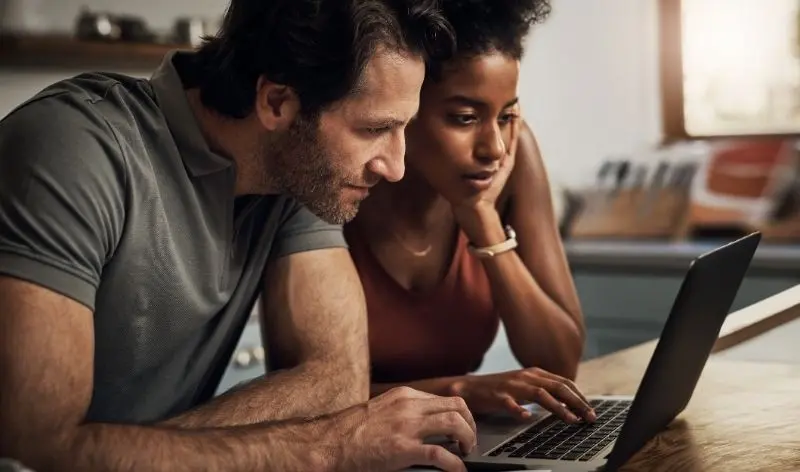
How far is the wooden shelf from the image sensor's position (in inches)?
96.3

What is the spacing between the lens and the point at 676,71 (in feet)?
12.3

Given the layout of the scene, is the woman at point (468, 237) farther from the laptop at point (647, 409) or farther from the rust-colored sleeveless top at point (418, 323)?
the laptop at point (647, 409)

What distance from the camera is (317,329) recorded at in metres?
1.45

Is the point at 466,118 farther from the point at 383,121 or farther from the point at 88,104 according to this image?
the point at 88,104

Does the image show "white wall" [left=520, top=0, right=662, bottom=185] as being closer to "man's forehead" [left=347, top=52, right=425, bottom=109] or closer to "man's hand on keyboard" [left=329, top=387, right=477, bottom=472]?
"man's forehead" [left=347, top=52, right=425, bottom=109]

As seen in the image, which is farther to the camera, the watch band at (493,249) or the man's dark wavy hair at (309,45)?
the watch band at (493,249)

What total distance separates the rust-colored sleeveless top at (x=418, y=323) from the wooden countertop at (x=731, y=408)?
20cm

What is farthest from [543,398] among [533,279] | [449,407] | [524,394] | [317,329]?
[533,279]

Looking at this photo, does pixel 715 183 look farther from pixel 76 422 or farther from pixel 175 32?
pixel 76 422

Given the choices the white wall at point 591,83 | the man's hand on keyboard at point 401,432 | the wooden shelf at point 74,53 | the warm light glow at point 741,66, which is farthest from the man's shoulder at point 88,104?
the warm light glow at point 741,66

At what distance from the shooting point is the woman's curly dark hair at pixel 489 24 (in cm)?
152

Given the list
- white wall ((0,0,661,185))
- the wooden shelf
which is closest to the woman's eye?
the wooden shelf

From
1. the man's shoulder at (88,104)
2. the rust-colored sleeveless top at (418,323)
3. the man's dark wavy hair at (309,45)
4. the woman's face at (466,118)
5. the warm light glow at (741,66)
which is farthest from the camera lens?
the warm light glow at (741,66)

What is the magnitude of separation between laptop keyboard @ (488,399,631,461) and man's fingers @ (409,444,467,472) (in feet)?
0.26
